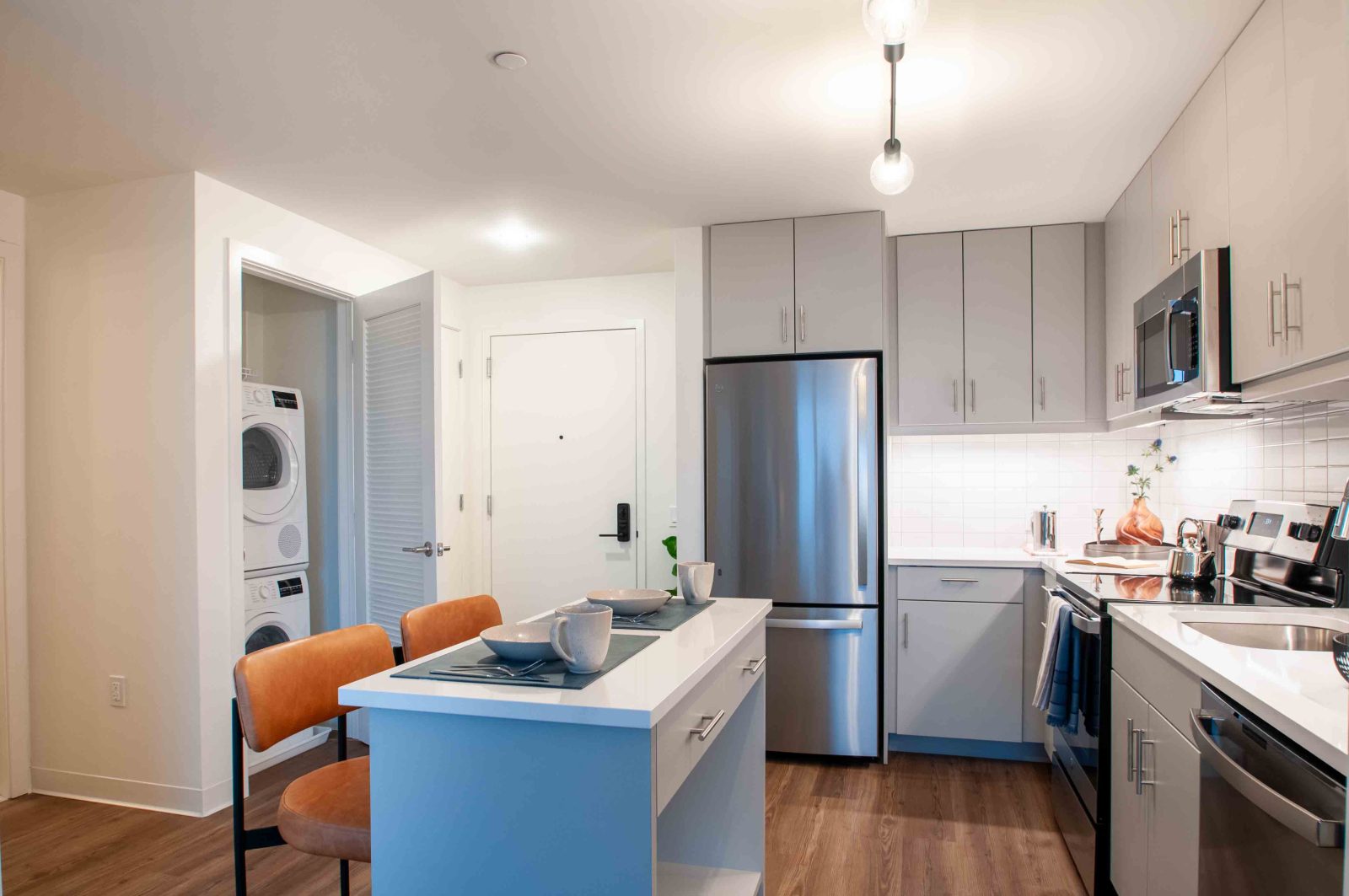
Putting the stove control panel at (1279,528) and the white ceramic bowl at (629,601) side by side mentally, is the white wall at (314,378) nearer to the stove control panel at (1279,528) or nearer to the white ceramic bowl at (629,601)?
the white ceramic bowl at (629,601)

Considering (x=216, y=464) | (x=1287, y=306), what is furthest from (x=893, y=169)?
(x=216, y=464)

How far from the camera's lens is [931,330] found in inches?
149

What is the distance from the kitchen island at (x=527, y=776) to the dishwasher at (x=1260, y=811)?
91 cm

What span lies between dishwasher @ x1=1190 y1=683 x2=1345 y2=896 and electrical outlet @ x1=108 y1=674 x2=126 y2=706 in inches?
139

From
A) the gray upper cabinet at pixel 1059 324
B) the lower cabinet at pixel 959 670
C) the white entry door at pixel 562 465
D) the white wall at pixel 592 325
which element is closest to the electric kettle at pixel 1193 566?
the lower cabinet at pixel 959 670

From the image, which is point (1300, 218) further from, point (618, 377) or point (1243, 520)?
point (618, 377)

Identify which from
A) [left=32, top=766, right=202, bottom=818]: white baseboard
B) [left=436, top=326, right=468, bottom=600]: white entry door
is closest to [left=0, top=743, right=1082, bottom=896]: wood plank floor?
[left=32, top=766, right=202, bottom=818]: white baseboard

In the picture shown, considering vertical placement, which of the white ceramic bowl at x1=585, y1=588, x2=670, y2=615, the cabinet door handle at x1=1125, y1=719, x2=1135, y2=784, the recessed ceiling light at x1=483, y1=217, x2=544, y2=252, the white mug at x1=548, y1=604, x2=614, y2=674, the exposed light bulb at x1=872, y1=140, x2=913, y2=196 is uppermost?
the recessed ceiling light at x1=483, y1=217, x2=544, y2=252

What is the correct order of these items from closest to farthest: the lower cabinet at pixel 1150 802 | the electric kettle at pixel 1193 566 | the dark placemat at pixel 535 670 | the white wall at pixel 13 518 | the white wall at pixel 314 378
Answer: the dark placemat at pixel 535 670, the lower cabinet at pixel 1150 802, the electric kettle at pixel 1193 566, the white wall at pixel 13 518, the white wall at pixel 314 378

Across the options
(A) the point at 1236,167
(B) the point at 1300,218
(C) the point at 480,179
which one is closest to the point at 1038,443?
(A) the point at 1236,167

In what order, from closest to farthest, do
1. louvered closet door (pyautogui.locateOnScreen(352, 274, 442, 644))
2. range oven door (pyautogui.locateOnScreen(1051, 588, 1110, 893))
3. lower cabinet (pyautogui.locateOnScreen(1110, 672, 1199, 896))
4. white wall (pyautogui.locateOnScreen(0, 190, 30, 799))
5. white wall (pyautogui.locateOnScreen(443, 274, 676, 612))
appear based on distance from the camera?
lower cabinet (pyautogui.locateOnScreen(1110, 672, 1199, 896)) < range oven door (pyautogui.locateOnScreen(1051, 588, 1110, 893)) < white wall (pyautogui.locateOnScreen(0, 190, 30, 799)) < louvered closet door (pyautogui.locateOnScreen(352, 274, 442, 644)) < white wall (pyautogui.locateOnScreen(443, 274, 676, 612))

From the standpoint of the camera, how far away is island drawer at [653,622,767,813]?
52.5 inches

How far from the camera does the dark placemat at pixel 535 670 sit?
4.51 ft

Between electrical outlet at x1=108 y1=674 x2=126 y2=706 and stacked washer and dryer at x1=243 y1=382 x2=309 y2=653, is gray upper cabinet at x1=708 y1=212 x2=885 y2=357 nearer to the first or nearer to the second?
stacked washer and dryer at x1=243 y1=382 x2=309 y2=653
